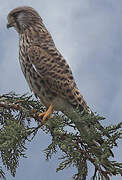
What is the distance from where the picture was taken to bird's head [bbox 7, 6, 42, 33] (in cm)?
509

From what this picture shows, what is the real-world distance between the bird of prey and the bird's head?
10 cm

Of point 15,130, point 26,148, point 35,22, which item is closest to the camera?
point 15,130

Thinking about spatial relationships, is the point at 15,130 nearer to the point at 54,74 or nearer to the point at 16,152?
the point at 16,152

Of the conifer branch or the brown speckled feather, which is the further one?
the brown speckled feather

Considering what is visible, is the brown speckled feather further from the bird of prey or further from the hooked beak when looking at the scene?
the hooked beak

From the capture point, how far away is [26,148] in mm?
3650

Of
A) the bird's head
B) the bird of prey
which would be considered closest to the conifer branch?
the bird of prey

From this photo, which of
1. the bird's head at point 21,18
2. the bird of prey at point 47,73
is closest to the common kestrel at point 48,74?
the bird of prey at point 47,73

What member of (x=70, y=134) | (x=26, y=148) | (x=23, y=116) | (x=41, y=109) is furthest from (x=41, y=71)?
(x=70, y=134)

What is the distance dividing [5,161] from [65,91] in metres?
1.06

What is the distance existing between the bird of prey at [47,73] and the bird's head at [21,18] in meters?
0.10

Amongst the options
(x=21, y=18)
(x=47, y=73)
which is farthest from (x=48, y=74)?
(x=21, y=18)

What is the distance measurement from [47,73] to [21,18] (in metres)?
A: 1.11

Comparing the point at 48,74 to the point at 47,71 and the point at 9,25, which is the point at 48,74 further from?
the point at 9,25
